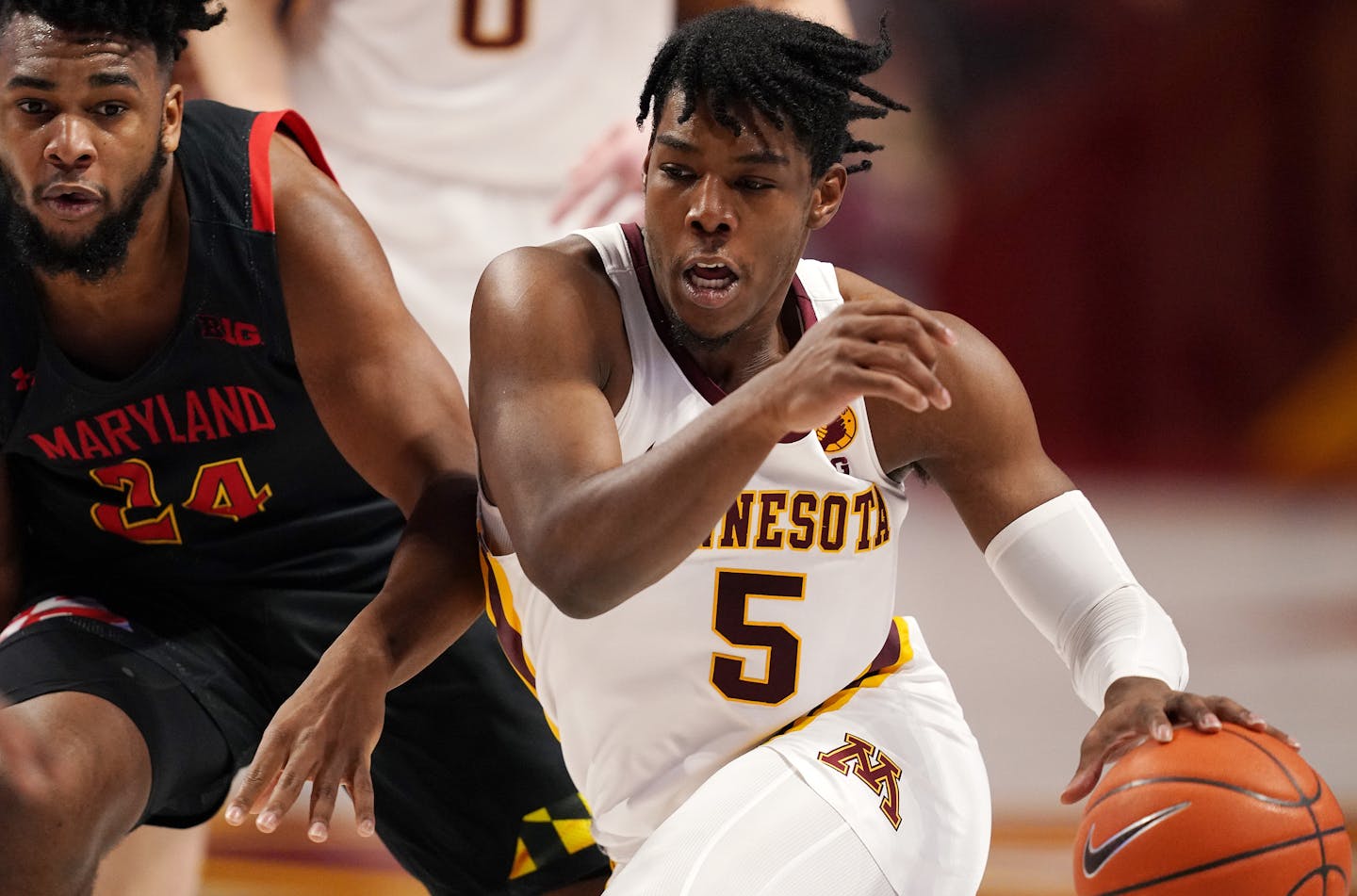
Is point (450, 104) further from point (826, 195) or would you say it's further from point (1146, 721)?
point (1146, 721)

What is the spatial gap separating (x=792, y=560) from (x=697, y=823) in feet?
1.41

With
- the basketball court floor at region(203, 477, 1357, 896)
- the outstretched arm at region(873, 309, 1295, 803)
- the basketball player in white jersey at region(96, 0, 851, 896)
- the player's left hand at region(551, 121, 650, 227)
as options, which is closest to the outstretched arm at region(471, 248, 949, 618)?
the outstretched arm at region(873, 309, 1295, 803)

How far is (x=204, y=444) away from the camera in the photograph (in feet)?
8.90

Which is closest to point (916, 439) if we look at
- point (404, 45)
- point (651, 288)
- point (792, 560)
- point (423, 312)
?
point (792, 560)

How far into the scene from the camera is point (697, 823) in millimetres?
2248

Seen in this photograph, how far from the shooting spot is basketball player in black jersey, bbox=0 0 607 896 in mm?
2402

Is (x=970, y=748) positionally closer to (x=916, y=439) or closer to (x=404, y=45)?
(x=916, y=439)

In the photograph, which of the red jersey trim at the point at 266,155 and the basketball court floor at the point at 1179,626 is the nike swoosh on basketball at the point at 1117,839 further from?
the basketball court floor at the point at 1179,626

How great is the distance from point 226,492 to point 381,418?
386 mm

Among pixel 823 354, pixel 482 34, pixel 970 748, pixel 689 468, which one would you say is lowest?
pixel 970 748

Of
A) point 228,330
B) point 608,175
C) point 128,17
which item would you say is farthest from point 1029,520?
point 608,175

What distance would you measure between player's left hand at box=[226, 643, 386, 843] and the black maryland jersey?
556mm

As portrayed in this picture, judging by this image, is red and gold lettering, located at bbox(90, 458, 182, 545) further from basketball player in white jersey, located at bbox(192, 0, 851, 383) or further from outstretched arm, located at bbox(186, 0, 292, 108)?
outstretched arm, located at bbox(186, 0, 292, 108)

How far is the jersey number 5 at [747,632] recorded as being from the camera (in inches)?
95.7
